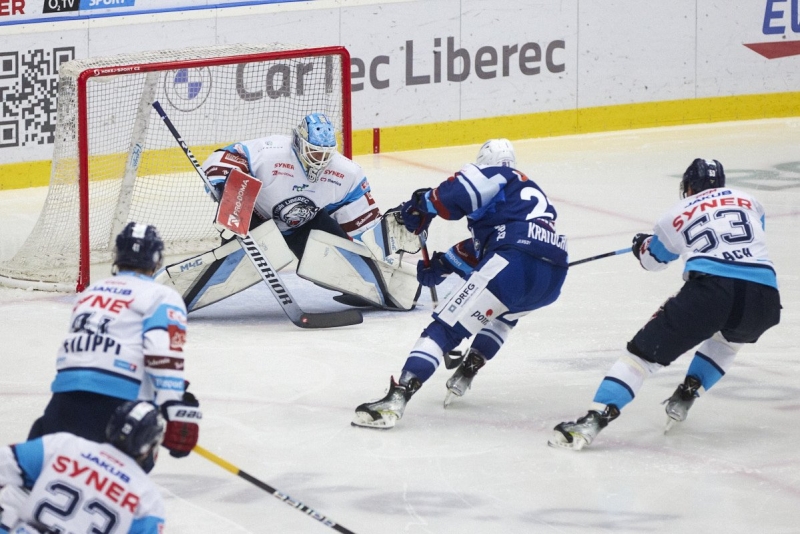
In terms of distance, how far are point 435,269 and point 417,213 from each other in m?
0.33

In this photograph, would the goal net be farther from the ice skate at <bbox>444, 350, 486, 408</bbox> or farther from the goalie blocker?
the ice skate at <bbox>444, 350, 486, 408</bbox>

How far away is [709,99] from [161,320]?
8284 millimetres

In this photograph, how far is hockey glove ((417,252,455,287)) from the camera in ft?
18.0

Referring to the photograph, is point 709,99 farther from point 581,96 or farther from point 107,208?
point 107,208

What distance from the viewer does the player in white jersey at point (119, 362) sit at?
11.0ft

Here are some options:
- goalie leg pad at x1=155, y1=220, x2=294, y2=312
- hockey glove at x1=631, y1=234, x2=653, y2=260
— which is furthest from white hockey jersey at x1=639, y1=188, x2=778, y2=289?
goalie leg pad at x1=155, y1=220, x2=294, y2=312

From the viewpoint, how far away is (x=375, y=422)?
4930mm

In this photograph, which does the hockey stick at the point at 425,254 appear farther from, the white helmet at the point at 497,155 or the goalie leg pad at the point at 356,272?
the white helmet at the point at 497,155

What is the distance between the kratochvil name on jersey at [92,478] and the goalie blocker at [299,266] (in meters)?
3.17

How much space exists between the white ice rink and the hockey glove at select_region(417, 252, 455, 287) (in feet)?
1.31

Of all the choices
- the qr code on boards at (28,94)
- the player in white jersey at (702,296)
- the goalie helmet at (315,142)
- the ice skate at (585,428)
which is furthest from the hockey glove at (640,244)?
the qr code on boards at (28,94)

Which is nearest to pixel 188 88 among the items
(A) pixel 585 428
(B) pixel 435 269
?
(B) pixel 435 269

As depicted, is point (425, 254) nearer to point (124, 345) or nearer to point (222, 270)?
point (222, 270)

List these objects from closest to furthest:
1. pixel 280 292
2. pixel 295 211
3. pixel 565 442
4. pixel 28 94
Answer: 1. pixel 565 442
2. pixel 280 292
3. pixel 295 211
4. pixel 28 94
